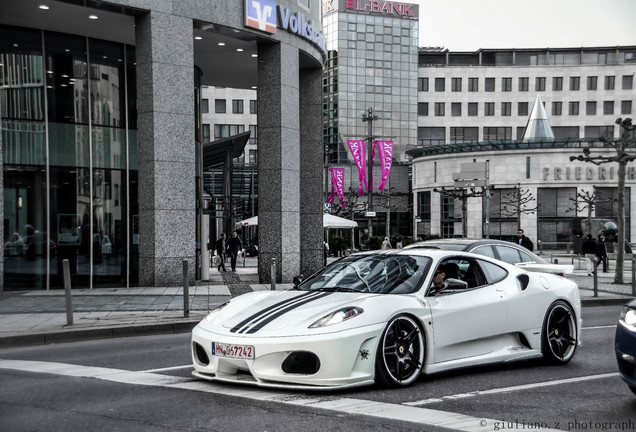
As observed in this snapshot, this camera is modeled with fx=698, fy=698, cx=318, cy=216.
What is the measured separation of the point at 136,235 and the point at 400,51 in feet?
212

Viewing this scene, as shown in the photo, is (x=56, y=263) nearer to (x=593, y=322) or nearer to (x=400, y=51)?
(x=593, y=322)

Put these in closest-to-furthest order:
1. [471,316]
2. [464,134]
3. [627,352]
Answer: [627,352]
[471,316]
[464,134]

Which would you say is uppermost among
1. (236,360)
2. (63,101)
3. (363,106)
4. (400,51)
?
(400,51)

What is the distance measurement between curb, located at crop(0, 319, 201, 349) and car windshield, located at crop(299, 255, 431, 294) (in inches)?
173

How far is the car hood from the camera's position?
243 inches

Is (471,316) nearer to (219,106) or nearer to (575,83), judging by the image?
(219,106)

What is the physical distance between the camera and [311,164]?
1018 inches

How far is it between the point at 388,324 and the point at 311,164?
19.7m

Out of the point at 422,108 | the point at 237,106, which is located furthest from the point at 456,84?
the point at 237,106

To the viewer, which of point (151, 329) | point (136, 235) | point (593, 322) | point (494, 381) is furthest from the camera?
point (136, 235)

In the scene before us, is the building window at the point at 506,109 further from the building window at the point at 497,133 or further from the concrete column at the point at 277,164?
the concrete column at the point at 277,164

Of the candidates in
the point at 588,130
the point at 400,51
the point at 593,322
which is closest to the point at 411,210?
the point at 400,51

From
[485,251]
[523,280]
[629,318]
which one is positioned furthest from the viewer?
[485,251]

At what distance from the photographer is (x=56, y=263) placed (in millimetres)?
19328
